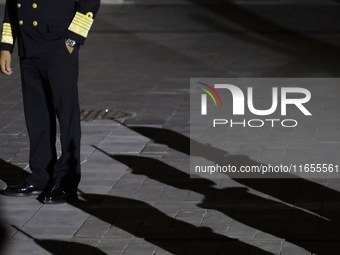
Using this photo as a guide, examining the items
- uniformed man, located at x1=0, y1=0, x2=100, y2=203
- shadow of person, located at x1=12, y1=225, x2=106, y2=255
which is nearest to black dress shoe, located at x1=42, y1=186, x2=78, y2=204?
uniformed man, located at x1=0, y1=0, x2=100, y2=203

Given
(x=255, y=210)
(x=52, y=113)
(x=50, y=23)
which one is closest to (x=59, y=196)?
(x=52, y=113)

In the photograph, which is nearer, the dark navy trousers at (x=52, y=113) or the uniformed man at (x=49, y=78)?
the uniformed man at (x=49, y=78)

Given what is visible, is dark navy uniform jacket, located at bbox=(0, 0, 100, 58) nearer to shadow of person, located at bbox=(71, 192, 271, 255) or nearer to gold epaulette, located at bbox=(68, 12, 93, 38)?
gold epaulette, located at bbox=(68, 12, 93, 38)

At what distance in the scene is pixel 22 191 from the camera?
5980 millimetres

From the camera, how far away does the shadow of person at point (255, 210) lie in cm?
506

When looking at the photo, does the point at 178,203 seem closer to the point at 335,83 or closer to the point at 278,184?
the point at 278,184

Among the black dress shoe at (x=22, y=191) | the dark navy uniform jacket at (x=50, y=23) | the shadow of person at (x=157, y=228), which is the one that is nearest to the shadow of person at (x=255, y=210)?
the shadow of person at (x=157, y=228)

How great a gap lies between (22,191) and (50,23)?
4.42 ft

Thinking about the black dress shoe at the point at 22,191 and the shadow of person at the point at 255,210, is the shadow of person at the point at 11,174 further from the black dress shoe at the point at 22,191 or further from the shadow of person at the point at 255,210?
the shadow of person at the point at 255,210

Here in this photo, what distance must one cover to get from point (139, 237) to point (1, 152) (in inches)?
105

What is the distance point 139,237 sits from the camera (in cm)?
507

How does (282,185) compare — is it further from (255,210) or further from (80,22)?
(80,22)

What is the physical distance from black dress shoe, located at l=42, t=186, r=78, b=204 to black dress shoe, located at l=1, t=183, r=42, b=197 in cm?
22

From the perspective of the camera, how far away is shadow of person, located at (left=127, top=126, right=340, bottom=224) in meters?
5.61
